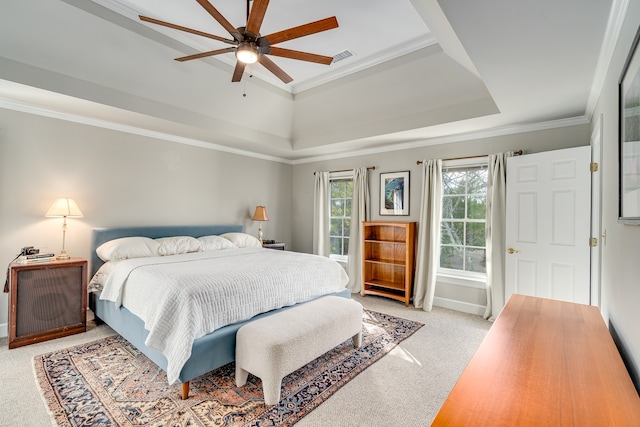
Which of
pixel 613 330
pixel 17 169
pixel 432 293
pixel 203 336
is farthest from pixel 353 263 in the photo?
pixel 17 169

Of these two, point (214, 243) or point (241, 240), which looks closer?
point (214, 243)

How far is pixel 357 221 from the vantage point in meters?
5.08

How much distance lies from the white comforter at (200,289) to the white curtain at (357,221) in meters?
1.53

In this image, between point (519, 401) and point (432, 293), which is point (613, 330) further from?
point (432, 293)

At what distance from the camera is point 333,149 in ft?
16.8

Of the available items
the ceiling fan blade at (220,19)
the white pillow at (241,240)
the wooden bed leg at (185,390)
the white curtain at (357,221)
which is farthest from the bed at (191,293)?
the ceiling fan blade at (220,19)

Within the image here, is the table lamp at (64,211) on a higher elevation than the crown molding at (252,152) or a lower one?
lower

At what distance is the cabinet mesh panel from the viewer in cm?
286

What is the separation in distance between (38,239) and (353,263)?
161 inches

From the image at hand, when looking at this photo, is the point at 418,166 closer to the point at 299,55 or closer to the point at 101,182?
the point at 299,55

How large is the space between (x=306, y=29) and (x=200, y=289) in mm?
2025

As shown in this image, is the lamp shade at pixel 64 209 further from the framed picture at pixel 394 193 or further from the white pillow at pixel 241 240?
the framed picture at pixel 394 193

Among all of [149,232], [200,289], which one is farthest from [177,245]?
[200,289]

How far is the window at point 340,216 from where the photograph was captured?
5.49 metres
